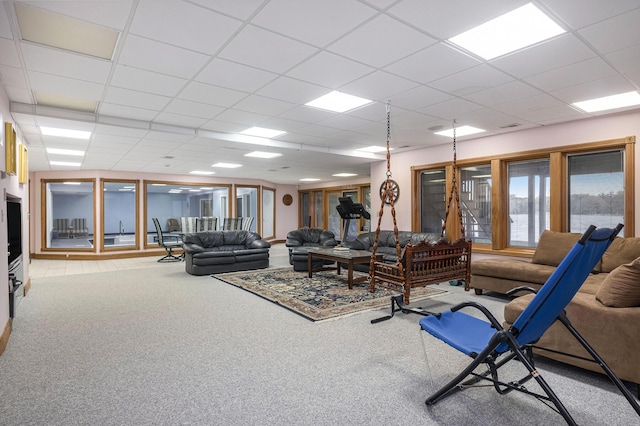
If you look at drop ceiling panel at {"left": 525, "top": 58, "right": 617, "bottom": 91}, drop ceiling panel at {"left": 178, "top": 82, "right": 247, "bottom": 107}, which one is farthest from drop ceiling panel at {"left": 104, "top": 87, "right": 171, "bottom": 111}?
drop ceiling panel at {"left": 525, "top": 58, "right": 617, "bottom": 91}

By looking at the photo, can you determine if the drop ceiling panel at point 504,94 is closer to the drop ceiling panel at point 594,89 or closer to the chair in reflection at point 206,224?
the drop ceiling panel at point 594,89

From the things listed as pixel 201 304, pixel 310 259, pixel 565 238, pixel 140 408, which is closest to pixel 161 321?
pixel 201 304

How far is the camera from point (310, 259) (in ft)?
20.7

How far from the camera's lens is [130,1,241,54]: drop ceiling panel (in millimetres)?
2312

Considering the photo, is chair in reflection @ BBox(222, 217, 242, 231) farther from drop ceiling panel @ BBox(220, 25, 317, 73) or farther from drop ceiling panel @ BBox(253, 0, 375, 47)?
drop ceiling panel @ BBox(253, 0, 375, 47)

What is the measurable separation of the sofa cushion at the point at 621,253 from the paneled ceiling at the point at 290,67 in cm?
177

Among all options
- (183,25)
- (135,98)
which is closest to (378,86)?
(183,25)

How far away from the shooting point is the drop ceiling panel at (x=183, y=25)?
2.31 m

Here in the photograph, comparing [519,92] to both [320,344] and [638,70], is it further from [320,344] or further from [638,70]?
[320,344]

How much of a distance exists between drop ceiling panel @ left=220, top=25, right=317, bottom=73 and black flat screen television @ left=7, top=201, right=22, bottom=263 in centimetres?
319

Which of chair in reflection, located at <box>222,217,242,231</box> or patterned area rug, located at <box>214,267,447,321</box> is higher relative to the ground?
chair in reflection, located at <box>222,217,242,231</box>

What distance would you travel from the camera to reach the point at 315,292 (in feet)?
17.0

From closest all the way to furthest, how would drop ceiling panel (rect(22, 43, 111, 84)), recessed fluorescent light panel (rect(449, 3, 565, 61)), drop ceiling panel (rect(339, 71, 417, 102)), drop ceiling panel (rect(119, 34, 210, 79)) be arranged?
recessed fluorescent light panel (rect(449, 3, 565, 61)), drop ceiling panel (rect(119, 34, 210, 79)), drop ceiling panel (rect(22, 43, 111, 84)), drop ceiling panel (rect(339, 71, 417, 102))

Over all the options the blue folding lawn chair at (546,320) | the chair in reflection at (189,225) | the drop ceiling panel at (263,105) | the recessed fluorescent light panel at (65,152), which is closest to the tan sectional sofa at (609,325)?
the blue folding lawn chair at (546,320)
